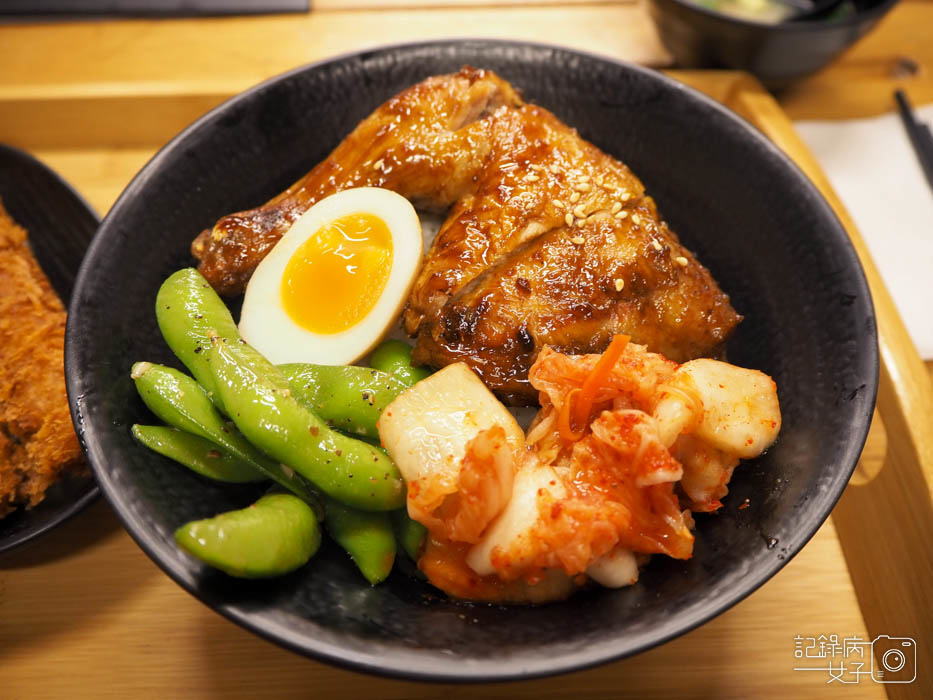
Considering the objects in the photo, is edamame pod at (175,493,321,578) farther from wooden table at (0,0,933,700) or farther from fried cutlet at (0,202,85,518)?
fried cutlet at (0,202,85,518)

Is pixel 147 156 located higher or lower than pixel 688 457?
higher

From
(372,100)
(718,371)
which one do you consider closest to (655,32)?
(372,100)

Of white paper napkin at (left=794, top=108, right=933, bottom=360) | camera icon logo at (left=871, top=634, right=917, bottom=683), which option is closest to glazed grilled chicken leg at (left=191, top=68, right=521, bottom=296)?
white paper napkin at (left=794, top=108, right=933, bottom=360)

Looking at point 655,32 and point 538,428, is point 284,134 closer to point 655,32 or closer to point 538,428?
point 538,428

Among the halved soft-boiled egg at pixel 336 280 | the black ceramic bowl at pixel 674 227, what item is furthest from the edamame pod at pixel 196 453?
the halved soft-boiled egg at pixel 336 280

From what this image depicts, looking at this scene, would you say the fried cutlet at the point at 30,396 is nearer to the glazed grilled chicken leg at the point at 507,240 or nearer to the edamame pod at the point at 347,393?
the glazed grilled chicken leg at the point at 507,240

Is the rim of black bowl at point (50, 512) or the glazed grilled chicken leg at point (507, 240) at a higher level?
the glazed grilled chicken leg at point (507, 240)
